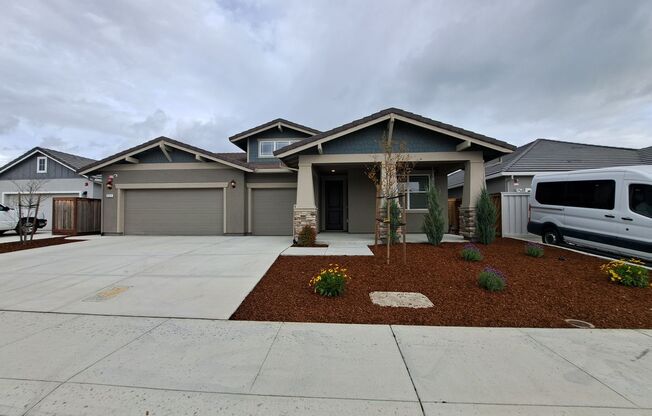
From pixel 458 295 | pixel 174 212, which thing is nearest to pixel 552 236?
pixel 458 295

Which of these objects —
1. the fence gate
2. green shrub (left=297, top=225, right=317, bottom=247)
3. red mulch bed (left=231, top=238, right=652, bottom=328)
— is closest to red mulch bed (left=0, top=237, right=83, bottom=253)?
green shrub (left=297, top=225, right=317, bottom=247)

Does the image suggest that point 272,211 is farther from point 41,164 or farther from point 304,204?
point 41,164

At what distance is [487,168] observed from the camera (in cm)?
1695

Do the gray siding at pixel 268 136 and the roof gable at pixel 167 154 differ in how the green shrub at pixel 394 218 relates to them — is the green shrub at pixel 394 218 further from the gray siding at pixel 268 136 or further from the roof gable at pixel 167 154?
the gray siding at pixel 268 136

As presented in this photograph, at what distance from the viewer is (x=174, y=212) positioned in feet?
42.9

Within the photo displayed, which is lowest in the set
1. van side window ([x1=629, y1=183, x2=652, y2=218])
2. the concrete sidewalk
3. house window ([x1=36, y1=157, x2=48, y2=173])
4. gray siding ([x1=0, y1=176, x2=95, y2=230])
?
the concrete sidewalk

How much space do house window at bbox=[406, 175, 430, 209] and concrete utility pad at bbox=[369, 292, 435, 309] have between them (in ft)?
27.2

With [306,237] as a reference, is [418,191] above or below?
above

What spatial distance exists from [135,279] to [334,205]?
9.24m

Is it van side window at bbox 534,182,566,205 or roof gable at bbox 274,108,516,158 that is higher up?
roof gable at bbox 274,108,516,158

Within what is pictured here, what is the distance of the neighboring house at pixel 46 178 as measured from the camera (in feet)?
59.2

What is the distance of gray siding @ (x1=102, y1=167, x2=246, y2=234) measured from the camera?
12766 mm

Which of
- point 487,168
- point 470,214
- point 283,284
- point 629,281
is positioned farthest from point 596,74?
point 283,284

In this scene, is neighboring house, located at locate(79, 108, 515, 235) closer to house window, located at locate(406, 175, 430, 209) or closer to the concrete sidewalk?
house window, located at locate(406, 175, 430, 209)
